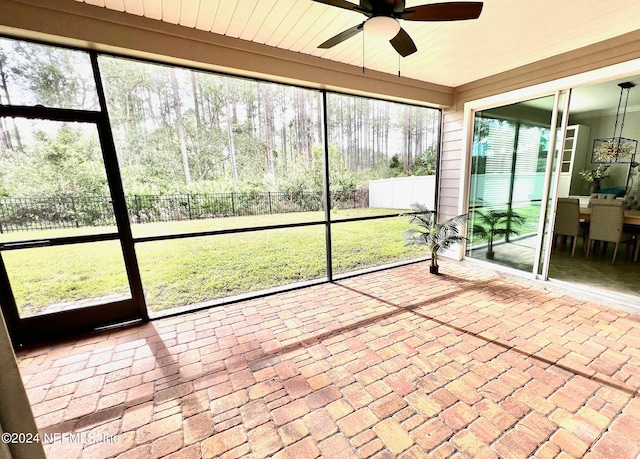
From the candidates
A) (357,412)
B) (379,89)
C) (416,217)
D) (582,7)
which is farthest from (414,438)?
(379,89)

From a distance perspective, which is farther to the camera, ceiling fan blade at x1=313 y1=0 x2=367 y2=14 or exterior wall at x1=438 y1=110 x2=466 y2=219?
exterior wall at x1=438 y1=110 x2=466 y2=219

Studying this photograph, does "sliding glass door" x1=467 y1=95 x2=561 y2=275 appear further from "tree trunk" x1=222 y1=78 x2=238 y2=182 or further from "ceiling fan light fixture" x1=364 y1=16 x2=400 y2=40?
"tree trunk" x1=222 y1=78 x2=238 y2=182

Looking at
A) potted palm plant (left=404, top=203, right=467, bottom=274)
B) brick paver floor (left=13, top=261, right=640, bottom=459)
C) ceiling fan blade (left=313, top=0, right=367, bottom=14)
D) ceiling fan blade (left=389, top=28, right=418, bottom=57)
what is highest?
ceiling fan blade (left=313, top=0, right=367, bottom=14)

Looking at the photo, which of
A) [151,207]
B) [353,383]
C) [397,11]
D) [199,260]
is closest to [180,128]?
[151,207]

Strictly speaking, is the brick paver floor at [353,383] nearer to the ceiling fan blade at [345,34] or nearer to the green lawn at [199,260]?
the green lawn at [199,260]

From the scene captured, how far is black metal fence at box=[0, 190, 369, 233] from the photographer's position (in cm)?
242

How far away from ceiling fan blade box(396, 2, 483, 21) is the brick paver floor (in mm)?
2489

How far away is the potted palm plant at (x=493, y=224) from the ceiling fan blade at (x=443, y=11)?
312 cm

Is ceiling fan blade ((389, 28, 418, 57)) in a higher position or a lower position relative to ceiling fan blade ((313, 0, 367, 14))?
lower

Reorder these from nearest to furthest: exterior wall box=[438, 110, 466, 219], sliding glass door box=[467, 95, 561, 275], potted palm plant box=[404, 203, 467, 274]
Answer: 1. sliding glass door box=[467, 95, 561, 275]
2. potted palm plant box=[404, 203, 467, 274]
3. exterior wall box=[438, 110, 466, 219]

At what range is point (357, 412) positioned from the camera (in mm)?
1746

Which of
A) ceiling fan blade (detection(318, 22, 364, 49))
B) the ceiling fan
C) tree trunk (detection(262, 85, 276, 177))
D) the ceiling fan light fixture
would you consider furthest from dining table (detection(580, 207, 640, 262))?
tree trunk (detection(262, 85, 276, 177))

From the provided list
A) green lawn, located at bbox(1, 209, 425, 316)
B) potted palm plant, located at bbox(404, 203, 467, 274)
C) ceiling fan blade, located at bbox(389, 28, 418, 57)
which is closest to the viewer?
ceiling fan blade, located at bbox(389, 28, 418, 57)

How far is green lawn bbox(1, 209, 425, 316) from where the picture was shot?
101 inches
